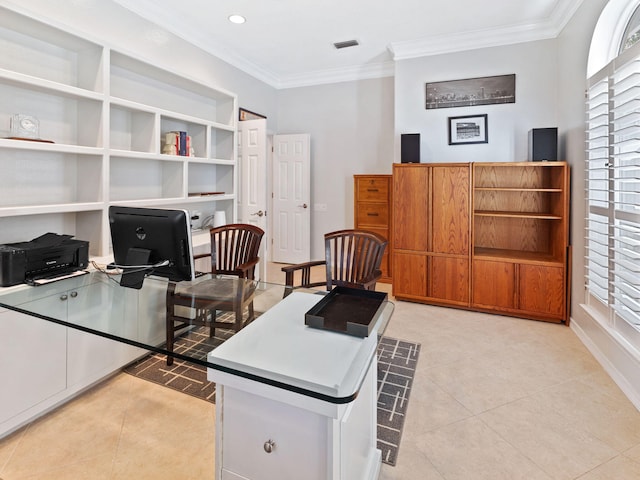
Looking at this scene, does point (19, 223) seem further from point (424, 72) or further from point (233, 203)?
point (424, 72)

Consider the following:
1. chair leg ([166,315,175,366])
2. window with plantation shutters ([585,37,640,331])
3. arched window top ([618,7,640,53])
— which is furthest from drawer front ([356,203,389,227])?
chair leg ([166,315,175,366])

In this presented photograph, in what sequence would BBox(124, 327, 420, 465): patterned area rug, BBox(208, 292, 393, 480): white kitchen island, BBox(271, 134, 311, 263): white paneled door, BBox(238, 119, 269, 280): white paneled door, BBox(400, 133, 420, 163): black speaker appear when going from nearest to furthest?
1. BBox(208, 292, 393, 480): white kitchen island
2. BBox(124, 327, 420, 465): patterned area rug
3. BBox(400, 133, 420, 163): black speaker
4. BBox(238, 119, 269, 280): white paneled door
5. BBox(271, 134, 311, 263): white paneled door

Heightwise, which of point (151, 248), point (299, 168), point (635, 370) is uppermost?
point (299, 168)

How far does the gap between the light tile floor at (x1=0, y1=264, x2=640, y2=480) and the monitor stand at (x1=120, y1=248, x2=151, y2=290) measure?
78cm

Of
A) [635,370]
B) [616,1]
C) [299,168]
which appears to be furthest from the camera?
[299,168]

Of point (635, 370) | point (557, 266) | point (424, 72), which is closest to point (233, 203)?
point (424, 72)

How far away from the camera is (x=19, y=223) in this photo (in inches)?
95.5

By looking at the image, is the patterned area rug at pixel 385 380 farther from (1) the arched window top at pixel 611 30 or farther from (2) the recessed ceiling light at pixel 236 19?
(2) the recessed ceiling light at pixel 236 19

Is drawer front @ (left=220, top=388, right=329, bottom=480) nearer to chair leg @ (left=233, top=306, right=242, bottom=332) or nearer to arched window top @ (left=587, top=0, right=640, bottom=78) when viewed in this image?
chair leg @ (left=233, top=306, right=242, bottom=332)

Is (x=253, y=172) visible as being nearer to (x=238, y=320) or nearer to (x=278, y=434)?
(x=238, y=320)

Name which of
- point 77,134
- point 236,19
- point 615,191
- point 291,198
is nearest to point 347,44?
point 236,19

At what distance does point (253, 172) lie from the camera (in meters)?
4.71

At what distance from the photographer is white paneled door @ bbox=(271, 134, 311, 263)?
5.62 m

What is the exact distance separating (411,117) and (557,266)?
90.3 inches
